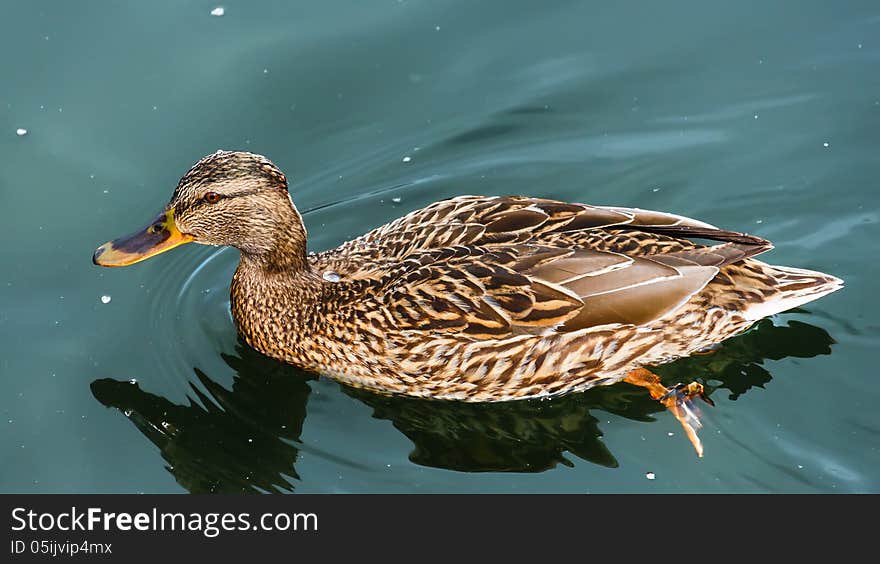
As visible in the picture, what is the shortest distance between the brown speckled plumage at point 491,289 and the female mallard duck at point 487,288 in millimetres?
10

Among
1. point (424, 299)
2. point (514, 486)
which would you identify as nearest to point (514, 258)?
point (424, 299)

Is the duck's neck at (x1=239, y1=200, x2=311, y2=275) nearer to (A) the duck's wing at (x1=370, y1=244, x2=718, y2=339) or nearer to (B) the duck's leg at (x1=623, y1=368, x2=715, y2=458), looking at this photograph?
(A) the duck's wing at (x1=370, y1=244, x2=718, y2=339)

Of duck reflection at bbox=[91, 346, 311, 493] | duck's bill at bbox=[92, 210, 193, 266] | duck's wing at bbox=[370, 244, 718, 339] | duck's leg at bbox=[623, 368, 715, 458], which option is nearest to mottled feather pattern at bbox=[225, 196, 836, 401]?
duck's wing at bbox=[370, 244, 718, 339]

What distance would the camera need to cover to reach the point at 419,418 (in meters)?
8.12

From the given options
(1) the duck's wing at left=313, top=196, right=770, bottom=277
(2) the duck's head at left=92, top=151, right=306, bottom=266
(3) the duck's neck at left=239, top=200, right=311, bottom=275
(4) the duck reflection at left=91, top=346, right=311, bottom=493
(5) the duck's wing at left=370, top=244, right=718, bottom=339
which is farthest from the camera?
(3) the duck's neck at left=239, top=200, right=311, bottom=275

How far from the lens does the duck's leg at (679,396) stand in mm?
7789

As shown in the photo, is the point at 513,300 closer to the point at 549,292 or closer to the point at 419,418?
the point at 549,292

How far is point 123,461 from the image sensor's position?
7.75 meters

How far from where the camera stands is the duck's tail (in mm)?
8117

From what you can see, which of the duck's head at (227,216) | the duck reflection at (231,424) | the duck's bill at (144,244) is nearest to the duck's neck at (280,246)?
the duck's head at (227,216)

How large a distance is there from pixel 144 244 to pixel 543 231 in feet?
8.80

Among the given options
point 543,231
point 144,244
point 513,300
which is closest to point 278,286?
point 144,244

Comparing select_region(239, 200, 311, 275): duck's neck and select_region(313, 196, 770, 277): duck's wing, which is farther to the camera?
select_region(239, 200, 311, 275): duck's neck
